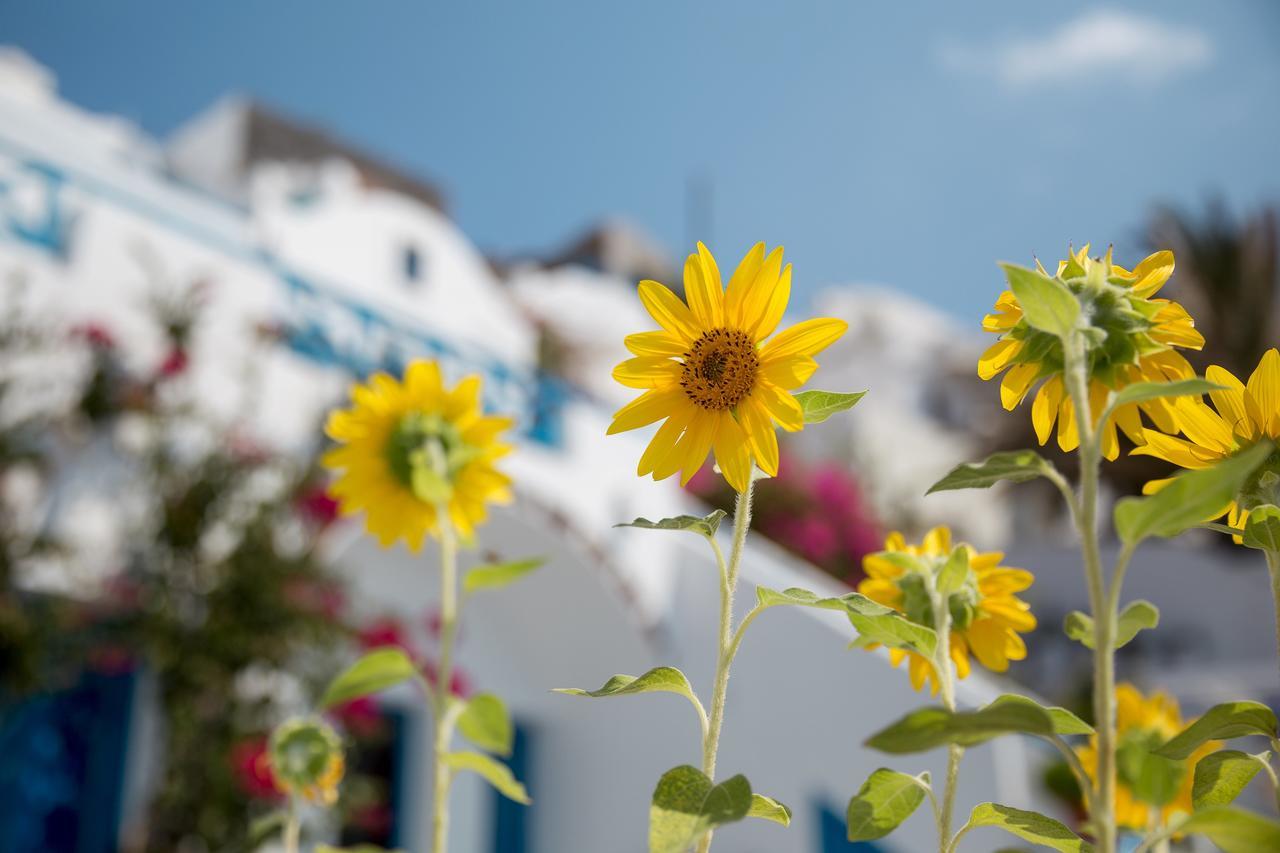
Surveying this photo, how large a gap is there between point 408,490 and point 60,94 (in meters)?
7.37

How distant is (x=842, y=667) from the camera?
14.4ft

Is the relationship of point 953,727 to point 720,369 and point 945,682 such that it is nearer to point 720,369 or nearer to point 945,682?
point 945,682

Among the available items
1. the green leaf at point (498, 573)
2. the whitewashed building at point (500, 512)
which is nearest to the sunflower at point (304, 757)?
the green leaf at point (498, 573)

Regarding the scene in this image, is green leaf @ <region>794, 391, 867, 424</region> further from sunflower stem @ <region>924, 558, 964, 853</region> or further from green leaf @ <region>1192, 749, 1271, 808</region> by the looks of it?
green leaf @ <region>1192, 749, 1271, 808</region>

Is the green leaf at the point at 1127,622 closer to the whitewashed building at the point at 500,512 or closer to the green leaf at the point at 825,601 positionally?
the green leaf at the point at 825,601

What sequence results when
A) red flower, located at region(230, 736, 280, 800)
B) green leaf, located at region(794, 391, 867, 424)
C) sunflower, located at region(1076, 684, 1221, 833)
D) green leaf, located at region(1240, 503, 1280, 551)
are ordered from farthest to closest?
red flower, located at region(230, 736, 280, 800), green leaf, located at region(794, 391, 867, 424), green leaf, located at region(1240, 503, 1280, 551), sunflower, located at region(1076, 684, 1221, 833)

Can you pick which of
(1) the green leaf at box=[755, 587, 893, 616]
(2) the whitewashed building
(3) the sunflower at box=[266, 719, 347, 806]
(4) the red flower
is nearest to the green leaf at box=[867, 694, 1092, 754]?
(1) the green leaf at box=[755, 587, 893, 616]

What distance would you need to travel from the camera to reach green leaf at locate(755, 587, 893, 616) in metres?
0.65

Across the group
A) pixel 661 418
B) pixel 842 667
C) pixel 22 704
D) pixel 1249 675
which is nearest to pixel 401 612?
pixel 22 704

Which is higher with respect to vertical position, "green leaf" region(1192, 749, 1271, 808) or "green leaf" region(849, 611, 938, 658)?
"green leaf" region(849, 611, 938, 658)

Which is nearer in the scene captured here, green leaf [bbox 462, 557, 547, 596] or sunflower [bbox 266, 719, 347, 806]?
green leaf [bbox 462, 557, 547, 596]

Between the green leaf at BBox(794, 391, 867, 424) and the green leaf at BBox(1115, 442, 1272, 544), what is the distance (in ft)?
0.79

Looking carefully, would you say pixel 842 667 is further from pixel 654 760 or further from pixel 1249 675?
pixel 1249 675

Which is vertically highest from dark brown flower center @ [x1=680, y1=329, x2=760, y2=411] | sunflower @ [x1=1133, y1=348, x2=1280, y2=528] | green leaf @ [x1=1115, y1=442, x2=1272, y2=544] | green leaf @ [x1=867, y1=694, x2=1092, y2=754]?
dark brown flower center @ [x1=680, y1=329, x2=760, y2=411]
